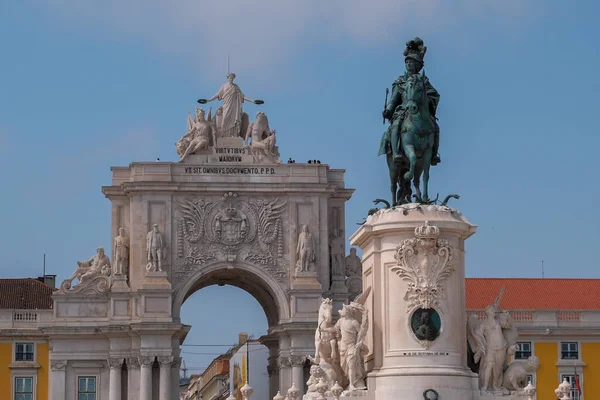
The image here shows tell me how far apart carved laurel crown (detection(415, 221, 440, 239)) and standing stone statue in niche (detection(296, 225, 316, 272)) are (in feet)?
160

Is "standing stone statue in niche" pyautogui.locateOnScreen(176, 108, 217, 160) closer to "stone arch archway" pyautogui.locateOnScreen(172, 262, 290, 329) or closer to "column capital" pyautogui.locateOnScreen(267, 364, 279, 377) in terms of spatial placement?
"stone arch archway" pyautogui.locateOnScreen(172, 262, 290, 329)

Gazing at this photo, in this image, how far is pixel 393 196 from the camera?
2703cm

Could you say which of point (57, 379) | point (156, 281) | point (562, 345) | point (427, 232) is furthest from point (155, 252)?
point (427, 232)

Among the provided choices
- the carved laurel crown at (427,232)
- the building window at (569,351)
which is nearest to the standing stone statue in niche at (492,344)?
the carved laurel crown at (427,232)

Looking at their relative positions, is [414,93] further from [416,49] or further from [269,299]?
[269,299]

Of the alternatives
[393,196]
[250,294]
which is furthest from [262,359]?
[393,196]

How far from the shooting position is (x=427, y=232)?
25.6 m

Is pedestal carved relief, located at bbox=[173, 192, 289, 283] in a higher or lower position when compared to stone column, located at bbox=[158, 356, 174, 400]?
higher

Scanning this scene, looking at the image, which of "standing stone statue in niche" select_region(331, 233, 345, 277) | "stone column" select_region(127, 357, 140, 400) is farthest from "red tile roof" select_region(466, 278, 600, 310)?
"stone column" select_region(127, 357, 140, 400)

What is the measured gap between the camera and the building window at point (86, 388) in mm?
74625

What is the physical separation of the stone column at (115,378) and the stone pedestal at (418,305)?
158 ft

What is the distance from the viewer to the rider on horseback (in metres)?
26.7

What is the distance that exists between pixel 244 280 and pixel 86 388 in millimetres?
9363

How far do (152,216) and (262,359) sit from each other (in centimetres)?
4380
